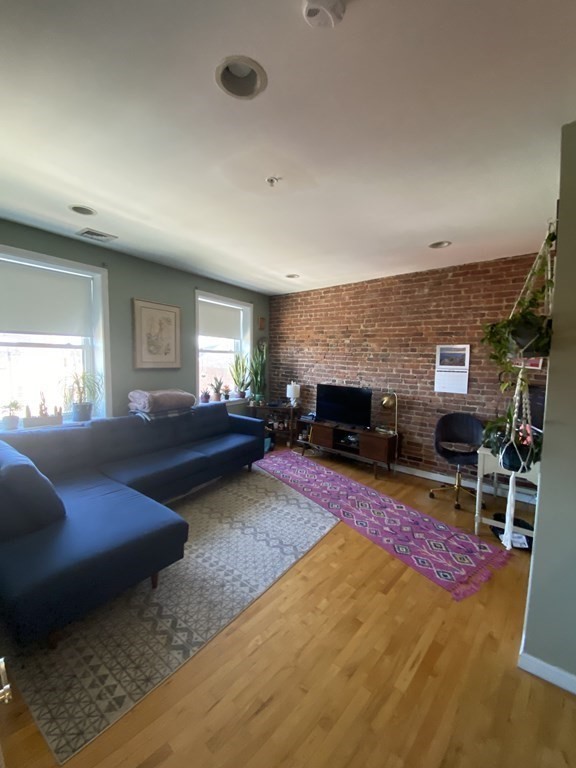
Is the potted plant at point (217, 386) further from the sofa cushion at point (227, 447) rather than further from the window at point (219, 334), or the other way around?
the sofa cushion at point (227, 447)

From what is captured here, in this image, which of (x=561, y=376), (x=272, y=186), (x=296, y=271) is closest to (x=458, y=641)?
(x=561, y=376)

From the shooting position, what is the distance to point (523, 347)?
144 centimetres

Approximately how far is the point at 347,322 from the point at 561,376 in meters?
3.32

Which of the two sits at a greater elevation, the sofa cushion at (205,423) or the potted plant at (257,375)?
the potted plant at (257,375)

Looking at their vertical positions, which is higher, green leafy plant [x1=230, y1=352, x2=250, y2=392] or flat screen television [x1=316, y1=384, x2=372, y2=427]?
green leafy plant [x1=230, y1=352, x2=250, y2=392]

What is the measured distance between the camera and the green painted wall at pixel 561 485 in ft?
4.43

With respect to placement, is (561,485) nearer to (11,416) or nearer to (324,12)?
(324,12)

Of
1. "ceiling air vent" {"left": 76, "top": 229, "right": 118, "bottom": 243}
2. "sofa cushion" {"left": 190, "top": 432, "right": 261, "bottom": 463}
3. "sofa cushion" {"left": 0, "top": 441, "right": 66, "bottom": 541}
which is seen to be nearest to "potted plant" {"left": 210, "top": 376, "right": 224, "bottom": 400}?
"sofa cushion" {"left": 190, "top": 432, "right": 261, "bottom": 463}

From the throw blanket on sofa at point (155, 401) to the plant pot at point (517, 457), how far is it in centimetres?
316

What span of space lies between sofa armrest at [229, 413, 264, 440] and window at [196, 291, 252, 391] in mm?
829

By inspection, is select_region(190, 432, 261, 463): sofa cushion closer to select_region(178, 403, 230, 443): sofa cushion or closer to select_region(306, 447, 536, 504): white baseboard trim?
select_region(178, 403, 230, 443): sofa cushion

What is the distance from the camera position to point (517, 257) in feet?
10.6

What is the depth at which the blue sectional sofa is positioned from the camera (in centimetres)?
147

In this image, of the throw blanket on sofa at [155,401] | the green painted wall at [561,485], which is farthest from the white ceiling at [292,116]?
the throw blanket on sofa at [155,401]
